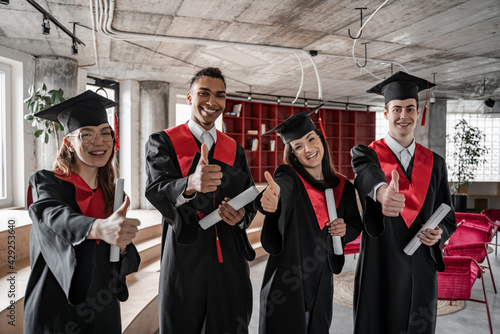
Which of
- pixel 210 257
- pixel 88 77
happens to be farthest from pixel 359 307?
pixel 88 77

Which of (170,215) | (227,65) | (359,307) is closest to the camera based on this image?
(170,215)

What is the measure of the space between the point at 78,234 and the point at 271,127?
852 centimetres

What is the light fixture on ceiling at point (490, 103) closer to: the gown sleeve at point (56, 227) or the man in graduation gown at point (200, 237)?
the man in graduation gown at point (200, 237)

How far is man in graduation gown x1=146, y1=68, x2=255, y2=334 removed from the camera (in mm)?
1566

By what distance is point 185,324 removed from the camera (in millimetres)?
1600

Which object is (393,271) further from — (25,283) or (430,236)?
(25,283)

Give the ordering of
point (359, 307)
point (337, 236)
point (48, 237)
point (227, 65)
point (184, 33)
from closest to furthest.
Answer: point (48, 237)
point (337, 236)
point (359, 307)
point (184, 33)
point (227, 65)

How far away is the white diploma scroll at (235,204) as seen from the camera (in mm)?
1444

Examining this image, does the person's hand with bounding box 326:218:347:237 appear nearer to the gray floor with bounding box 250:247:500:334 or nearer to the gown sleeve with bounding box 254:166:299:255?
the gown sleeve with bounding box 254:166:299:255

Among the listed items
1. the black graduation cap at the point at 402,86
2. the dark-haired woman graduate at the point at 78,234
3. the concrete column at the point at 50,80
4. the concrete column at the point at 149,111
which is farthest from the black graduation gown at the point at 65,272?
the concrete column at the point at 149,111

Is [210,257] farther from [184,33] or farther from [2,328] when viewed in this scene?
[184,33]

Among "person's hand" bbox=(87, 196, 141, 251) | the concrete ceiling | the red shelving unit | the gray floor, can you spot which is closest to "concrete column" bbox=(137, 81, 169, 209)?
the concrete ceiling

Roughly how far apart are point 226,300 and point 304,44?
354cm

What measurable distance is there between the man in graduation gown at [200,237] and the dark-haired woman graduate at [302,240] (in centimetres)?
14
